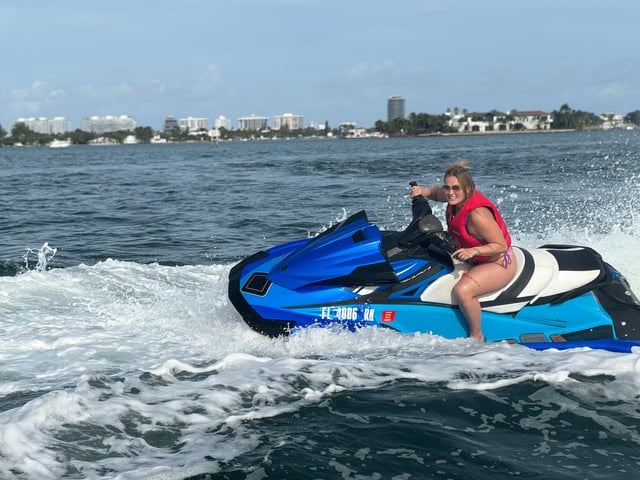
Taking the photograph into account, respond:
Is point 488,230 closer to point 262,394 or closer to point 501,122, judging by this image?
point 262,394

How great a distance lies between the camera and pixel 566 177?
70.5ft

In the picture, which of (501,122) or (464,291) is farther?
(501,122)

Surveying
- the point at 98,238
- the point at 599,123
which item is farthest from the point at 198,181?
the point at 599,123

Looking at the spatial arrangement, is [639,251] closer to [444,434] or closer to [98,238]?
[444,434]

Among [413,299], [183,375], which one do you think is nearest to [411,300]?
[413,299]

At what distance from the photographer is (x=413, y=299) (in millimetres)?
5438

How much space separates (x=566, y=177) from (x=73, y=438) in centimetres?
1973

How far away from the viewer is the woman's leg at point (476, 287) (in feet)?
17.4

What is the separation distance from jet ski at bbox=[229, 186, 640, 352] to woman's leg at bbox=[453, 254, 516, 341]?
3.4 inches

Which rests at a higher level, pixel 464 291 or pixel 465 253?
pixel 465 253

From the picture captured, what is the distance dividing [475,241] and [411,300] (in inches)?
24.9

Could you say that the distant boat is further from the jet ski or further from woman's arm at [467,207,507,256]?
woman's arm at [467,207,507,256]

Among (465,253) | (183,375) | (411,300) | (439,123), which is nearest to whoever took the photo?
(183,375)

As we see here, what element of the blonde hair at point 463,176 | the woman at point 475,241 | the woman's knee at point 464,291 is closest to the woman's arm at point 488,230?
the woman at point 475,241
